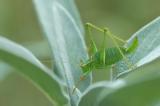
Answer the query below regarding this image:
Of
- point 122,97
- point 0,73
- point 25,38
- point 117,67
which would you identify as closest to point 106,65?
point 117,67

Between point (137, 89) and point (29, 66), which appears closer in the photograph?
point (137, 89)

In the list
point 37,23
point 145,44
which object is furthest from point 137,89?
point 37,23

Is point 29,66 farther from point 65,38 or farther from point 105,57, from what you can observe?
point 105,57

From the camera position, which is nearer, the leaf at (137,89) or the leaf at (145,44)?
the leaf at (137,89)

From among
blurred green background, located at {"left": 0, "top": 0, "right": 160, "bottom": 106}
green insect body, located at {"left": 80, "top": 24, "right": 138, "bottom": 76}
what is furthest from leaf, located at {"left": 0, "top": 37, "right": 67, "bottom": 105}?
blurred green background, located at {"left": 0, "top": 0, "right": 160, "bottom": 106}

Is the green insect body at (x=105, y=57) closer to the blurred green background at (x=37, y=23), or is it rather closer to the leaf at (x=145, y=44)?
the leaf at (x=145, y=44)

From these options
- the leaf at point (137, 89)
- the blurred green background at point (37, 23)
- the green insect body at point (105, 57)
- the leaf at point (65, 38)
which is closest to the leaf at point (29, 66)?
the leaf at point (65, 38)
